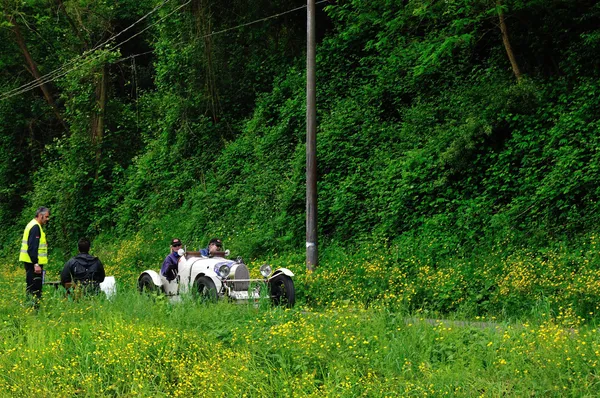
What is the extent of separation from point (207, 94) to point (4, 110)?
53.7 feet

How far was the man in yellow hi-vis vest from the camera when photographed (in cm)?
1309

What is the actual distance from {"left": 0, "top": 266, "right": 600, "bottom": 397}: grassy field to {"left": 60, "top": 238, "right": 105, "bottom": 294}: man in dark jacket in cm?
220

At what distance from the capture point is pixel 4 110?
38.0 metres

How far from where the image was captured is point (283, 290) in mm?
12883

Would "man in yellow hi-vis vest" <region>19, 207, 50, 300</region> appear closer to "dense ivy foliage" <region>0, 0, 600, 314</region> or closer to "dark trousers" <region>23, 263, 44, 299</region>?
"dark trousers" <region>23, 263, 44, 299</region>

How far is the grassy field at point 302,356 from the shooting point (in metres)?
7.88

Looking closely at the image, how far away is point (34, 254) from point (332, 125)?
31.7ft

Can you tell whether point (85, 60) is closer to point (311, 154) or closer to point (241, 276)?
point (311, 154)

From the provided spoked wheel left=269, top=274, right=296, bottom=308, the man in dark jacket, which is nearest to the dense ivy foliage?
spoked wheel left=269, top=274, right=296, bottom=308

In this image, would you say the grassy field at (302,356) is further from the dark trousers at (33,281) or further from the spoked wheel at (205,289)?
the dark trousers at (33,281)

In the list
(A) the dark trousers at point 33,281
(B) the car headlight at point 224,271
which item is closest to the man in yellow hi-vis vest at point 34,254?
(A) the dark trousers at point 33,281

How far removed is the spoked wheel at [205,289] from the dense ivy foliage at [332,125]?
449 centimetres

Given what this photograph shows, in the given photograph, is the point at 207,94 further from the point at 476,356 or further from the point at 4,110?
the point at 476,356

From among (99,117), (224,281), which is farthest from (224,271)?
(99,117)
